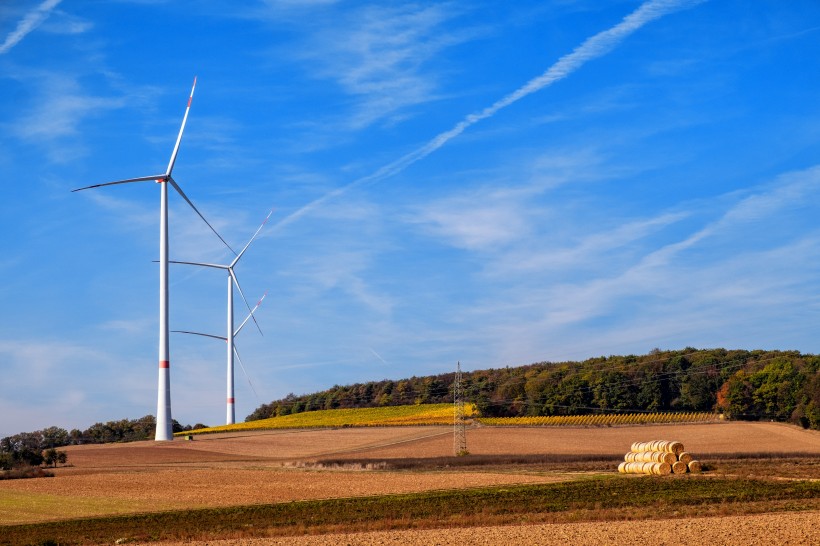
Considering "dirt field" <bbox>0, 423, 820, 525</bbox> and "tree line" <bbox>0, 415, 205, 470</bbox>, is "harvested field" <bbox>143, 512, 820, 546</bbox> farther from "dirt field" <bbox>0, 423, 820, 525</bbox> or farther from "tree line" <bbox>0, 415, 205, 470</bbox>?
"tree line" <bbox>0, 415, 205, 470</bbox>

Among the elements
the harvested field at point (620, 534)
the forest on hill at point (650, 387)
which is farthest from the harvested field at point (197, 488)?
the forest on hill at point (650, 387)

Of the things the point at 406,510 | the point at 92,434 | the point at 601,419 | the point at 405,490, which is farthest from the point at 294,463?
the point at 92,434

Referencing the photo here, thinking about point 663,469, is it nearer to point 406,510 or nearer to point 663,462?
point 663,462

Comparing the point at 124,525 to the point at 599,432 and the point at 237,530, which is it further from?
the point at 599,432

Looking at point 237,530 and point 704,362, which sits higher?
point 704,362

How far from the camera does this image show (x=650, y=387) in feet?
451

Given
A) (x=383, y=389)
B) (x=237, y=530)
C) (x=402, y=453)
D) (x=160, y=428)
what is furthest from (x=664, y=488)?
(x=383, y=389)

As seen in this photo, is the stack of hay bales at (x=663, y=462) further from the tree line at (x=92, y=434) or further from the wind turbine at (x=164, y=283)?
the tree line at (x=92, y=434)

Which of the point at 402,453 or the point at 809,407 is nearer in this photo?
the point at 402,453

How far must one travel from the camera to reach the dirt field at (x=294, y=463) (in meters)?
50.6

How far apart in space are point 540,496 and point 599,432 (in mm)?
63716

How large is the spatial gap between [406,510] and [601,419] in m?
87.6

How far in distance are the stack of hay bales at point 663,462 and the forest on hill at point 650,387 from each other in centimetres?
5365

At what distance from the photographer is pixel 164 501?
49000 mm
